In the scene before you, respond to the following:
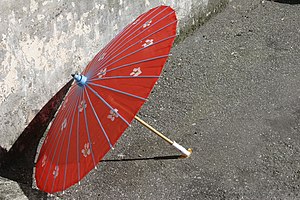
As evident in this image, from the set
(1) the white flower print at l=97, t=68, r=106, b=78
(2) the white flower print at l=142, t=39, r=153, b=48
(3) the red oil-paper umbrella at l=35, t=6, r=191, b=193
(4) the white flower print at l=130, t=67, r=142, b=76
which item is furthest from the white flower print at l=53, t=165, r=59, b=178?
(2) the white flower print at l=142, t=39, r=153, b=48

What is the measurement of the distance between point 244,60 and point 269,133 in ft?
4.01

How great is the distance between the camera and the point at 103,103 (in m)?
3.19

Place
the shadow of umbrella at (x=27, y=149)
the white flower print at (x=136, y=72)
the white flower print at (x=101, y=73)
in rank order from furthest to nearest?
the shadow of umbrella at (x=27, y=149) < the white flower print at (x=101, y=73) < the white flower print at (x=136, y=72)

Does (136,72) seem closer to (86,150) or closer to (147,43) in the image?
(147,43)

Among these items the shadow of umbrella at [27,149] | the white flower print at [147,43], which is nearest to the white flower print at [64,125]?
the white flower print at [147,43]

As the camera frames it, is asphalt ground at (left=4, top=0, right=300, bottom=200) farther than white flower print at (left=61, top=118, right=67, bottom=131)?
Yes

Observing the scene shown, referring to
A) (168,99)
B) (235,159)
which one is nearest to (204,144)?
(235,159)

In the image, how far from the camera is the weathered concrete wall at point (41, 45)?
12.9 feet

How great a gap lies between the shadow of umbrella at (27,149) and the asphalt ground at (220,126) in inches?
17.2

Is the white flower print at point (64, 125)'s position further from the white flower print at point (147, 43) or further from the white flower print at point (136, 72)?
the white flower print at point (147, 43)

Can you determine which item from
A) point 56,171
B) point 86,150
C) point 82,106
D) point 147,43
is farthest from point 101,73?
point 56,171

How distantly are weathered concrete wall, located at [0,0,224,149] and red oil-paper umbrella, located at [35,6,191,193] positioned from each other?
27.7 inches

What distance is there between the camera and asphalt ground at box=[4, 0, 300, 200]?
12.9ft

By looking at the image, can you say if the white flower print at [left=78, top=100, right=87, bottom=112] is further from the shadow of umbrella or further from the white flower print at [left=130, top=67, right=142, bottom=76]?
the shadow of umbrella
